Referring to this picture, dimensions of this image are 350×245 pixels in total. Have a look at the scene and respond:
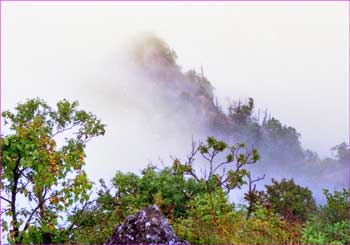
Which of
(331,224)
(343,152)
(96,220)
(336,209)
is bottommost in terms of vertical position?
(96,220)

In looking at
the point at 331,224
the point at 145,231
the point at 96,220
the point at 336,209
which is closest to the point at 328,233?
the point at 331,224

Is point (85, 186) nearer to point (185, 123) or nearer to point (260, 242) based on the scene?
point (260, 242)

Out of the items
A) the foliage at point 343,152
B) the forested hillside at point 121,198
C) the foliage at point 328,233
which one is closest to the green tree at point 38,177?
the forested hillside at point 121,198

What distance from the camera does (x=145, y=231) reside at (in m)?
6.03

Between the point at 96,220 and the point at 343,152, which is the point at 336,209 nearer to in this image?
the point at 96,220

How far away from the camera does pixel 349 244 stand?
24.3 feet

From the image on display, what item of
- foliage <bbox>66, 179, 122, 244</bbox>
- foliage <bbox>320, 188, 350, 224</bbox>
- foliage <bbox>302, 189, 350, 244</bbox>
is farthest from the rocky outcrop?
foliage <bbox>320, 188, 350, 224</bbox>

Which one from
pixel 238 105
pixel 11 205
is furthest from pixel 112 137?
pixel 11 205

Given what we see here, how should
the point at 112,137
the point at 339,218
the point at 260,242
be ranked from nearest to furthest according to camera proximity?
the point at 260,242 → the point at 339,218 → the point at 112,137

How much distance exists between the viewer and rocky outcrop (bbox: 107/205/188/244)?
19.7 feet

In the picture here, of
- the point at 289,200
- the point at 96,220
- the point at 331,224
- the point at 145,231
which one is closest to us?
the point at 145,231

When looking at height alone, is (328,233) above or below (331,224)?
below

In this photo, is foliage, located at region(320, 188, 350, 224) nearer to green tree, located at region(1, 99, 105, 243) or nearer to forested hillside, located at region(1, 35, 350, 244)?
forested hillside, located at region(1, 35, 350, 244)

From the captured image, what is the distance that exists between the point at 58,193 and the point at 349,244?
185 inches
